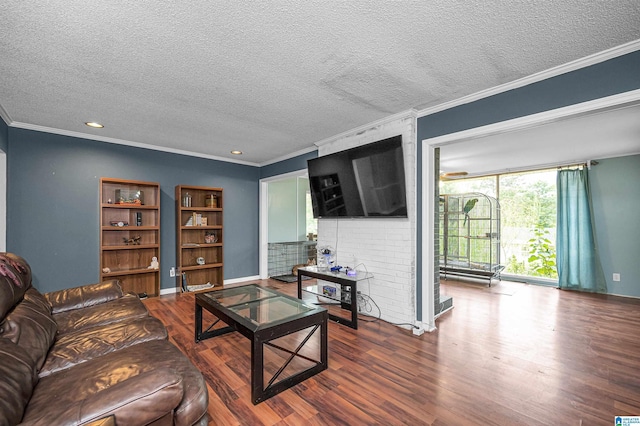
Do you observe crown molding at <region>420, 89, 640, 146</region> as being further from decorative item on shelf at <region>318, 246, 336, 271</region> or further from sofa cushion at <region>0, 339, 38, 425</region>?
sofa cushion at <region>0, 339, 38, 425</region>

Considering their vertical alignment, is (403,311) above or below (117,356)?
below

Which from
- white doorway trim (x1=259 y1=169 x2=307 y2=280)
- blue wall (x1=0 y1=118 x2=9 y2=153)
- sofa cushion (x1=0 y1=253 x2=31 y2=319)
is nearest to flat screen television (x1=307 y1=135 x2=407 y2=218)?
white doorway trim (x1=259 y1=169 x2=307 y2=280)

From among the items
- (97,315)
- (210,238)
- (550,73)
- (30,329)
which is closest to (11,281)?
(30,329)

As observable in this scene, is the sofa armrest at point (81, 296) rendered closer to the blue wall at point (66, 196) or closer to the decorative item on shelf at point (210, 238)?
the blue wall at point (66, 196)

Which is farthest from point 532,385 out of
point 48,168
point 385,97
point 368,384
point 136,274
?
point 48,168

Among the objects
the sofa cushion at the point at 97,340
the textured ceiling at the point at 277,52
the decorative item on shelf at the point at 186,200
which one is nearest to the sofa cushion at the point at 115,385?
the sofa cushion at the point at 97,340

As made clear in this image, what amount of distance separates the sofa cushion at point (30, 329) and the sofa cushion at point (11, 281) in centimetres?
5

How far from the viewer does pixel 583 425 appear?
5.59 feet

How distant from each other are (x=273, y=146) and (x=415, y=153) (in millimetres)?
2307

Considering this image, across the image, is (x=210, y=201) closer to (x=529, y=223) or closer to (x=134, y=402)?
(x=134, y=402)

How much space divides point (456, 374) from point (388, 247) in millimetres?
1462

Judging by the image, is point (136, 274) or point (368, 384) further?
point (136, 274)

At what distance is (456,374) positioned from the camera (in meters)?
2.25

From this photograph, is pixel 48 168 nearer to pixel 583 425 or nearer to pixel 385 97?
pixel 385 97
